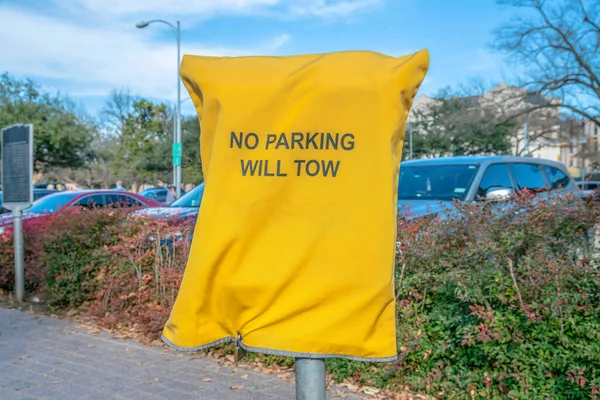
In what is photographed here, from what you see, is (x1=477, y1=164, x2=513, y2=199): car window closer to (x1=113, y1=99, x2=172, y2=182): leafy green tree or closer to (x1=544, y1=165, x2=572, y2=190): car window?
(x1=544, y1=165, x2=572, y2=190): car window

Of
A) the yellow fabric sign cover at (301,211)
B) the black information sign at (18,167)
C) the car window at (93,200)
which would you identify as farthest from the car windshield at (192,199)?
the yellow fabric sign cover at (301,211)

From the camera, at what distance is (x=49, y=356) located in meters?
5.90

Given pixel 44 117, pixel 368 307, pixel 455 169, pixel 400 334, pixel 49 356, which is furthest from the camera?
pixel 44 117

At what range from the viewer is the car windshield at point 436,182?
7352 mm

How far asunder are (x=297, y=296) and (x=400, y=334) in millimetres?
2900

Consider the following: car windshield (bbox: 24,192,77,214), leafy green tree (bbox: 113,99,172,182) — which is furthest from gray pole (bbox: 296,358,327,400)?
leafy green tree (bbox: 113,99,172,182)

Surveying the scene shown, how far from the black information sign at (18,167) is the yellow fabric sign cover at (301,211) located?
769cm

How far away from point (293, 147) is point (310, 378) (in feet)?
2.51

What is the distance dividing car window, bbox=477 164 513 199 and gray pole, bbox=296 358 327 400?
222 inches

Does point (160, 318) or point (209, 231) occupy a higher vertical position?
point (209, 231)

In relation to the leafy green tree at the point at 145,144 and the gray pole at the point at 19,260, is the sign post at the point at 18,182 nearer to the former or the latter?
the gray pole at the point at 19,260

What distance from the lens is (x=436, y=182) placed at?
7.62 m

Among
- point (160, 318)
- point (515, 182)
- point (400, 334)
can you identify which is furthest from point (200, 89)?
point (515, 182)

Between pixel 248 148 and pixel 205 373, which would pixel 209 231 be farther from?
pixel 205 373
